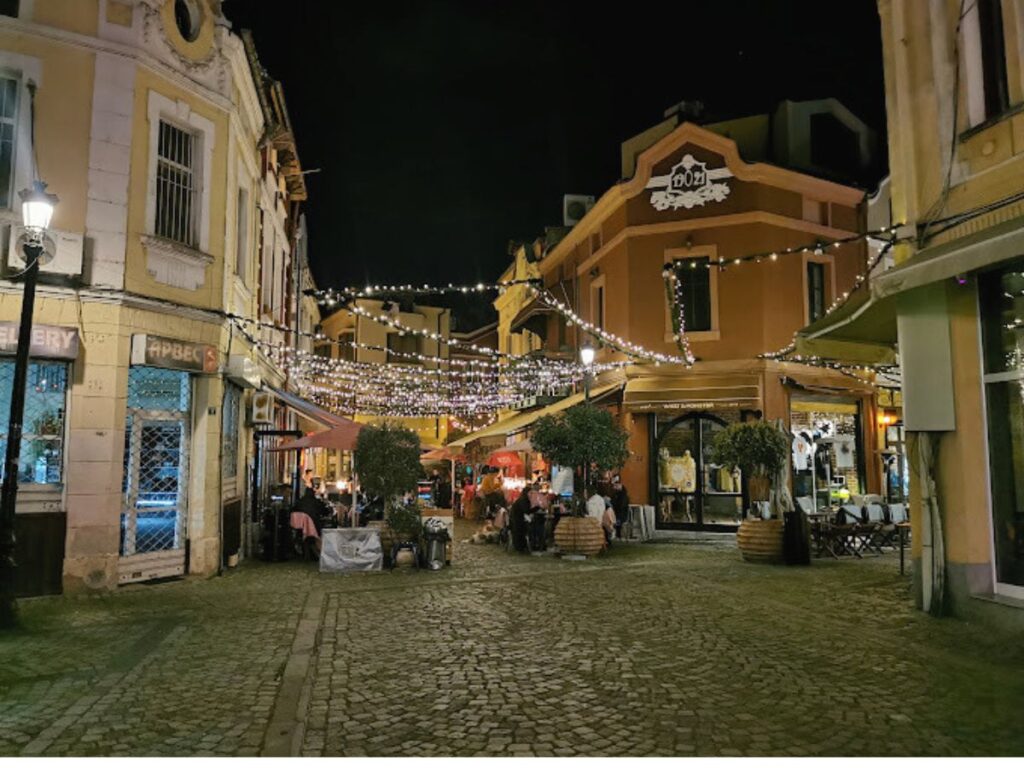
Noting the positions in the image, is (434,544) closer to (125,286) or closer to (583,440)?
(583,440)

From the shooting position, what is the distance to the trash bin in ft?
41.5

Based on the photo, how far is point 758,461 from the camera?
13.4 metres

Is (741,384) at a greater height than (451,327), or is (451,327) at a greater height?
(451,327)

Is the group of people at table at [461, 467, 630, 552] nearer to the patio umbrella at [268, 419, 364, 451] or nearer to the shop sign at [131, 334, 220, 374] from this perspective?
the patio umbrella at [268, 419, 364, 451]

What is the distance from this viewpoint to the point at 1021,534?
7.97 metres

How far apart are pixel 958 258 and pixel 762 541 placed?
7.03 meters

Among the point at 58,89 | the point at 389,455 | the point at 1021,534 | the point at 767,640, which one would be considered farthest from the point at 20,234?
the point at 1021,534

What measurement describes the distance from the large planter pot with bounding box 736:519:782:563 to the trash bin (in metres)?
5.30

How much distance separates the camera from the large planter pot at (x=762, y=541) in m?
13.0

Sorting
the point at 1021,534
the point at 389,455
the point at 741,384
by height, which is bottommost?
the point at 1021,534

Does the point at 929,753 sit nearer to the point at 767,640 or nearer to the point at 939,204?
the point at 767,640

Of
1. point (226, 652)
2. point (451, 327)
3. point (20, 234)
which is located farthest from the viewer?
point (451, 327)

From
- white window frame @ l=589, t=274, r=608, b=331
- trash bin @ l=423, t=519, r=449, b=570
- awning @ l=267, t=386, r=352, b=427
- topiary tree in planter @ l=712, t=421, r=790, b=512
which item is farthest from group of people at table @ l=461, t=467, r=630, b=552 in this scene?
white window frame @ l=589, t=274, r=608, b=331

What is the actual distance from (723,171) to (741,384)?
18.0 ft
